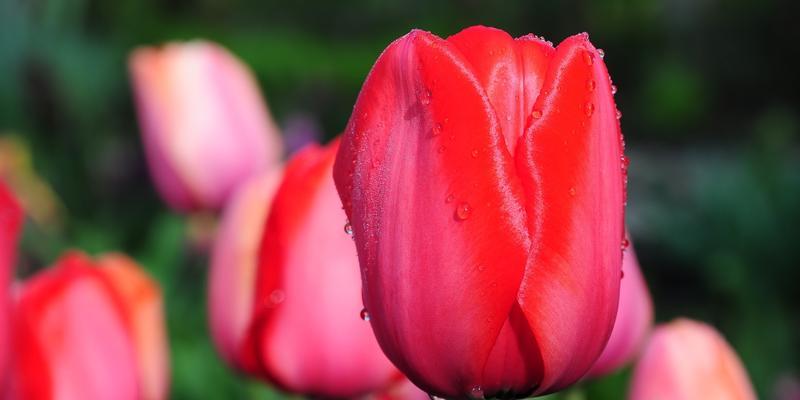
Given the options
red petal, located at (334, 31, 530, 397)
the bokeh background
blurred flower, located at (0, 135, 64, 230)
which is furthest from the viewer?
blurred flower, located at (0, 135, 64, 230)

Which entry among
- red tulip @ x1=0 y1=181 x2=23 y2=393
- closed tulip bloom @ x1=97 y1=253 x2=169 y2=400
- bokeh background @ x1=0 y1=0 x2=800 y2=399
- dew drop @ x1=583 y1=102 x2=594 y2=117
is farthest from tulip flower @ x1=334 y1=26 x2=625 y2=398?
bokeh background @ x1=0 y1=0 x2=800 y2=399

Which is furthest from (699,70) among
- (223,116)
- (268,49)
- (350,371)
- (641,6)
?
(350,371)

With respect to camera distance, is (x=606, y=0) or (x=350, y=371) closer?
(x=350, y=371)

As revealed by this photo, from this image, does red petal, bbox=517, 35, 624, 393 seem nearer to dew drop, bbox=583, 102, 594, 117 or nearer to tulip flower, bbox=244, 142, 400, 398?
dew drop, bbox=583, 102, 594, 117

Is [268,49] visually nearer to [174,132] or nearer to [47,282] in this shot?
[174,132]

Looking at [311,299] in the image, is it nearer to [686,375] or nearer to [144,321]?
[144,321]

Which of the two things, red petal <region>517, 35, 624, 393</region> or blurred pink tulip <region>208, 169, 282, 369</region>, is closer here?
red petal <region>517, 35, 624, 393</region>
